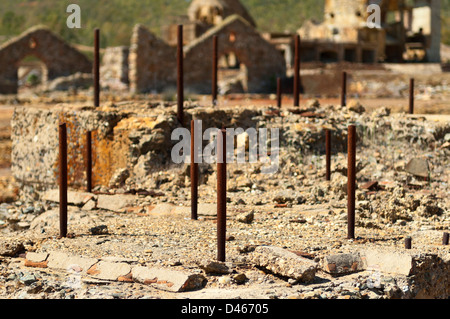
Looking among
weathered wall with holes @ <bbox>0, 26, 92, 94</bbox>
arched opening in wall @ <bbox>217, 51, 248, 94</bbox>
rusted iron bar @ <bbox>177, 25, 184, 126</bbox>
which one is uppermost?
weathered wall with holes @ <bbox>0, 26, 92, 94</bbox>

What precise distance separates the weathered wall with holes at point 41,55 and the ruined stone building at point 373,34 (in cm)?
1029

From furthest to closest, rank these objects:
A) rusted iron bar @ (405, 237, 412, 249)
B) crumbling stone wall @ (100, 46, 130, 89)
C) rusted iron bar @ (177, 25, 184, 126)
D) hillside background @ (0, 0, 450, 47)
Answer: hillside background @ (0, 0, 450, 47) < crumbling stone wall @ (100, 46, 130, 89) < rusted iron bar @ (177, 25, 184, 126) < rusted iron bar @ (405, 237, 412, 249)

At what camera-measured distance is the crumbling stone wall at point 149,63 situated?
23844 millimetres

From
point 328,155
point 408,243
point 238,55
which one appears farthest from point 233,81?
point 408,243

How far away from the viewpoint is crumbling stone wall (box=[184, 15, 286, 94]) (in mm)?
24391

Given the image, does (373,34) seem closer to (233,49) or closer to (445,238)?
(233,49)

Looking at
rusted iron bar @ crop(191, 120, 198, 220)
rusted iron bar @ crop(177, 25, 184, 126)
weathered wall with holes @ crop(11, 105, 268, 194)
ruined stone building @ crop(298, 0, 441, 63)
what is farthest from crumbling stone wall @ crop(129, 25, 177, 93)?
rusted iron bar @ crop(191, 120, 198, 220)

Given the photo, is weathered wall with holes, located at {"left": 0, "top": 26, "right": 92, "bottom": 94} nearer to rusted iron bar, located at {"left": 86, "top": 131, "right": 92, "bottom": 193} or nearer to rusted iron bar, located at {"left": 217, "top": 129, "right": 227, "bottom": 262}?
rusted iron bar, located at {"left": 86, "top": 131, "right": 92, "bottom": 193}

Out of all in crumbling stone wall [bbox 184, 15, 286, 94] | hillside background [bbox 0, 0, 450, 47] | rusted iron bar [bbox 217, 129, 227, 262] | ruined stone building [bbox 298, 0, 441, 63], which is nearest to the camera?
rusted iron bar [bbox 217, 129, 227, 262]

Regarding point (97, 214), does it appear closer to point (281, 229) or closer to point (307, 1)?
point (281, 229)

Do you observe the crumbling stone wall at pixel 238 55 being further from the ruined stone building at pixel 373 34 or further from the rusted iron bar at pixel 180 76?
the rusted iron bar at pixel 180 76

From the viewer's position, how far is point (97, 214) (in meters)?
8.64

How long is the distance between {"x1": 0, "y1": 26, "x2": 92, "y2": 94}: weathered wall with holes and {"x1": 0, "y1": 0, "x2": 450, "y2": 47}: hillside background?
29.0 metres

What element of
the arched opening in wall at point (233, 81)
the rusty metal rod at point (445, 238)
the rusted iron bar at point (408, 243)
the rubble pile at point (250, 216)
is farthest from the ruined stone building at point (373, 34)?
the rusted iron bar at point (408, 243)
